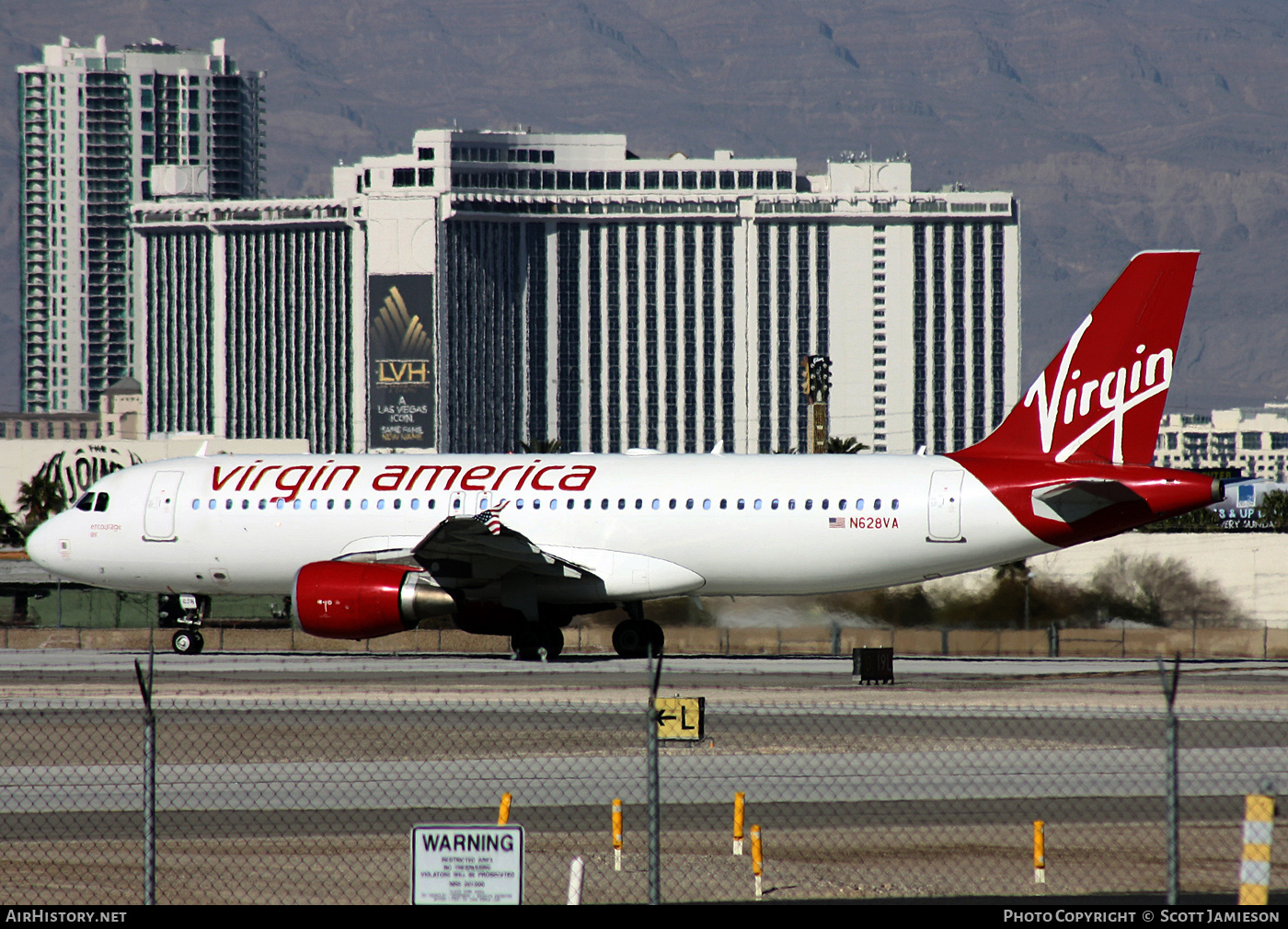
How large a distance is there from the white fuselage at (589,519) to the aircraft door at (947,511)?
1.0 inches

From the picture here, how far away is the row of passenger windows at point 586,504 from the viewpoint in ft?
124

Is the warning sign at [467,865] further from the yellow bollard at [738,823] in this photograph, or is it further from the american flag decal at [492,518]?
the american flag decal at [492,518]

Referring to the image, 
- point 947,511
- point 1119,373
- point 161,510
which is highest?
point 1119,373

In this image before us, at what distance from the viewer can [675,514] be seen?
38469 mm

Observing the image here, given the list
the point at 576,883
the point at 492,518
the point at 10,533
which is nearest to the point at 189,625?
the point at 492,518

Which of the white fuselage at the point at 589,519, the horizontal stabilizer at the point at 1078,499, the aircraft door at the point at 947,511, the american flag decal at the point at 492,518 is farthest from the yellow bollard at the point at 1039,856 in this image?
the american flag decal at the point at 492,518

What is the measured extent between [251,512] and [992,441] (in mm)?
16368

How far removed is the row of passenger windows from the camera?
1489 inches

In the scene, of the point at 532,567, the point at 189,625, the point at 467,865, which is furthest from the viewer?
the point at 189,625

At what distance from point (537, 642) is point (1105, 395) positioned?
13110 millimetres

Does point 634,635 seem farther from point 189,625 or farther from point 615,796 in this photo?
point 615,796

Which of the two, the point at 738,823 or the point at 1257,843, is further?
the point at 738,823
